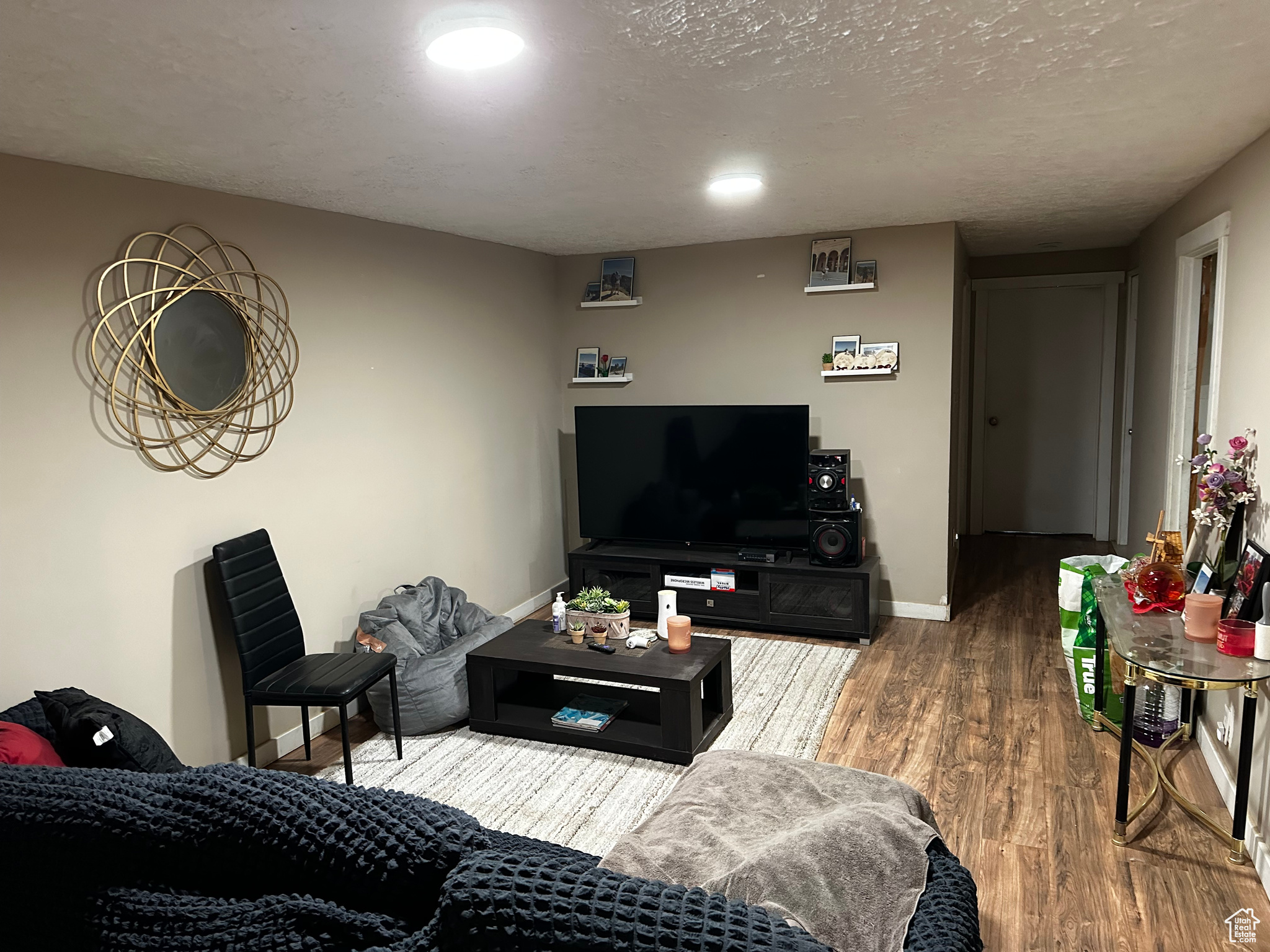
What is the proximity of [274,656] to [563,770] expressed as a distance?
1.18 metres

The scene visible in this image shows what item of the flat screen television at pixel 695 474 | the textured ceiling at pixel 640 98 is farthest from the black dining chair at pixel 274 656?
the flat screen television at pixel 695 474

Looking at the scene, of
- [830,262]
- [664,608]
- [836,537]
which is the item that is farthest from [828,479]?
[664,608]

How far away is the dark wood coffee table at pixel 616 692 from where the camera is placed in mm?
3316

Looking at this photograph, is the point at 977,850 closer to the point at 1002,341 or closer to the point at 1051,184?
the point at 1051,184

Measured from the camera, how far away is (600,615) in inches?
144

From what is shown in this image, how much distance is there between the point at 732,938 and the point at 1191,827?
2.56 metres

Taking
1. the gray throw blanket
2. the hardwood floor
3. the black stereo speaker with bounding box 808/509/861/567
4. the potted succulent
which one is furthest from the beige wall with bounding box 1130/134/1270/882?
the potted succulent

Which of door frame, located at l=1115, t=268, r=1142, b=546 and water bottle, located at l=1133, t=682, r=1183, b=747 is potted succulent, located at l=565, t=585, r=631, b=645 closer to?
water bottle, located at l=1133, t=682, r=1183, b=747

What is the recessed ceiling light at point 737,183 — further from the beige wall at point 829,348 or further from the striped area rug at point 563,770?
the striped area rug at point 563,770

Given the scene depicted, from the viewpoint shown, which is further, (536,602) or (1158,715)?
(536,602)

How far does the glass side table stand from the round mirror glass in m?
3.19

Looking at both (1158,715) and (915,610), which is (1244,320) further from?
(915,610)

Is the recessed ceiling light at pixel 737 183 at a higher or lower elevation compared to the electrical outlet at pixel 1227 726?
higher

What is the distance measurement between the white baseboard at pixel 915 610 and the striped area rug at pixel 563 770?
1.21 meters
